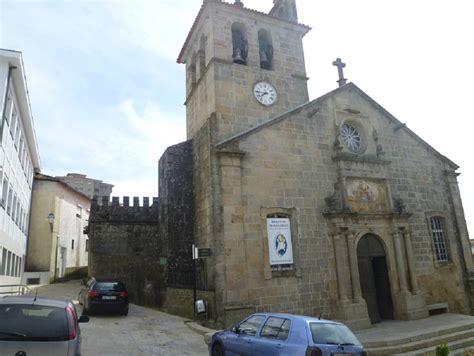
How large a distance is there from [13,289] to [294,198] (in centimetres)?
1388

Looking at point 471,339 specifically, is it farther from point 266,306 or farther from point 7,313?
point 7,313

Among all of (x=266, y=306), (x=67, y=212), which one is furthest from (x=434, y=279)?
(x=67, y=212)

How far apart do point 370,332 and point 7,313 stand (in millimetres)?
10762

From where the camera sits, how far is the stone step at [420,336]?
10492mm

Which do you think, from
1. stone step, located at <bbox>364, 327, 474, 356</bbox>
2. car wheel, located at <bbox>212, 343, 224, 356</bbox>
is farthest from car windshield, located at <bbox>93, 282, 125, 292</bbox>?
stone step, located at <bbox>364, 327, 474, 356</bbox>

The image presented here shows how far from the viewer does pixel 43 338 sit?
499 cm

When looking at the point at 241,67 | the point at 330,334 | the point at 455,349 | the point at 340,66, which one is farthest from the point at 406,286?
the point at 241,67

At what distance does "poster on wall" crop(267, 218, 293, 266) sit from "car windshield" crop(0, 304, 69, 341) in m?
8.29

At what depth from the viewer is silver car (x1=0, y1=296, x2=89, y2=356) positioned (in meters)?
4.85

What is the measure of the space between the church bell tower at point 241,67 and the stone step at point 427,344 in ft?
31.1

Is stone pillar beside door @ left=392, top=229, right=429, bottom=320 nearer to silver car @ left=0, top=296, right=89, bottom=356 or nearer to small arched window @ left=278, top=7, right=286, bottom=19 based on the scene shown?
silver car @ left=0, top=296, right=89, bottom=356

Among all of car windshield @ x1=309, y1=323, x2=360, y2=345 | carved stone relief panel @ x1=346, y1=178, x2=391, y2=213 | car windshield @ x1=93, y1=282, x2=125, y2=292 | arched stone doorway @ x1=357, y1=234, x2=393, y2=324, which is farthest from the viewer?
carved stone relief panel @ x1=346, y1=178, x2=391, y2=213

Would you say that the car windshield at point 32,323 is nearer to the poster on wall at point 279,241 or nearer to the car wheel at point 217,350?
the car wheel at point 217,350

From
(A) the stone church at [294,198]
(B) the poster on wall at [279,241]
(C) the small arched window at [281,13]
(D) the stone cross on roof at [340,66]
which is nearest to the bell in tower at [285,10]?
(C) the small arched window at [281,13]
